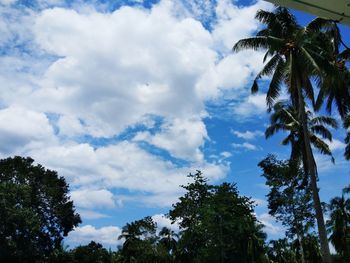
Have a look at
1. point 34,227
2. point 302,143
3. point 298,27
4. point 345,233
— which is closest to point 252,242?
point 302,143

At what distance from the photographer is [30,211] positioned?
159 feet

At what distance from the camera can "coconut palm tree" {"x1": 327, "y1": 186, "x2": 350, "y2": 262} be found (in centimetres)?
4391

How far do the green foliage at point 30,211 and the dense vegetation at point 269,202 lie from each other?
0.11m

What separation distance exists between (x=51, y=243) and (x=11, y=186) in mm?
8913

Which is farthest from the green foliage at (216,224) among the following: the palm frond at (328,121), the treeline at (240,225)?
the palm frond at (328,121)

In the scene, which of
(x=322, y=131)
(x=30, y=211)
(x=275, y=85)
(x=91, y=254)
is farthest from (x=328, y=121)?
(x=91, y=254)

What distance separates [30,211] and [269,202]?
88.1ft

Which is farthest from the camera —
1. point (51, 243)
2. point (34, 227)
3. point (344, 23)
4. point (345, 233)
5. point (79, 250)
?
point (79, 250)

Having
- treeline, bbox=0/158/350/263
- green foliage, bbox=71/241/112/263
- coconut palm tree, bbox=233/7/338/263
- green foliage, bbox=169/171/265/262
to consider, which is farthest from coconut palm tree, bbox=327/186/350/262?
green foliage, bbox=71/241/112/263

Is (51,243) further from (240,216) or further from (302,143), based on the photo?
(302,143)

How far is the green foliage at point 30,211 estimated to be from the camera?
1848 inches

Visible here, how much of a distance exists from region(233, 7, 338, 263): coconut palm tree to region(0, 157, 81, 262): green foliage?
32334 mm

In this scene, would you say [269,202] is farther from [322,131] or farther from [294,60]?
[294,60]

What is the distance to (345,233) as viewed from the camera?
44094mm
